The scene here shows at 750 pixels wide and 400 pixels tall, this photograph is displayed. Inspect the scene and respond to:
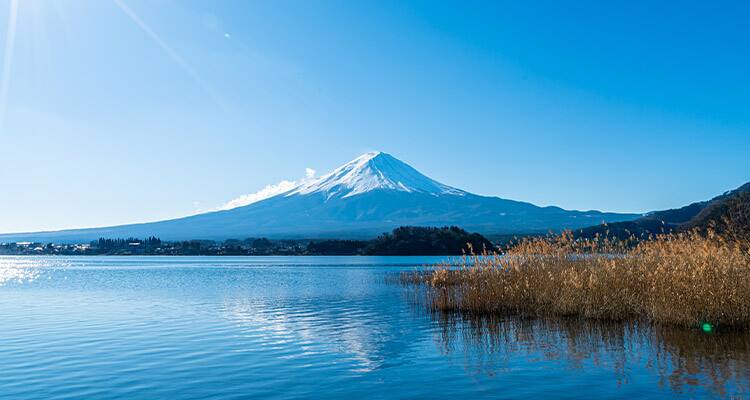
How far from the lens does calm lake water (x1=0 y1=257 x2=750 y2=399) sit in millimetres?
10102

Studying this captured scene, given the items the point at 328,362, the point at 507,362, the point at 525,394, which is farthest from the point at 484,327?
the point at 525,394

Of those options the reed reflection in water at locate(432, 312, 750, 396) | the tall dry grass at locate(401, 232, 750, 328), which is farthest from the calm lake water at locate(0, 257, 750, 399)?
the tall dry grass at locate(401, 232, 750, 328)

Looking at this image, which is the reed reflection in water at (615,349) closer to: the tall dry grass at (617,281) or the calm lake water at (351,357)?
the calm lake water at (351,357)

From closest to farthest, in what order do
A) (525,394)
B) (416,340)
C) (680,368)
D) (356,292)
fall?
A: (525,394) → (680,368) → (416,340) → (356,292)

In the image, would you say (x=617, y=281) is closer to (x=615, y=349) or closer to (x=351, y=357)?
(x=615, y=349)

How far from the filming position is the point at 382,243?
386ft

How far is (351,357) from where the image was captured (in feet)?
43.0

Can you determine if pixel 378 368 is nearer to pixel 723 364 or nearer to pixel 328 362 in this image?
pixel 328 362

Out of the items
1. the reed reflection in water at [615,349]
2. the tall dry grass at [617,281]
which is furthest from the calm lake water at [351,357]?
the tall dry grass at [617,281]

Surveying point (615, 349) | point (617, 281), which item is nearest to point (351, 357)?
point (615, 349)

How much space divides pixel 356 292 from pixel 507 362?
19730mm

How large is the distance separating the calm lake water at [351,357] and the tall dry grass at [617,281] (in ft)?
2.09

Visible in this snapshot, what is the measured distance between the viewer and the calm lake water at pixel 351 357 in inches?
398

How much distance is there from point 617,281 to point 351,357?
8.00m
